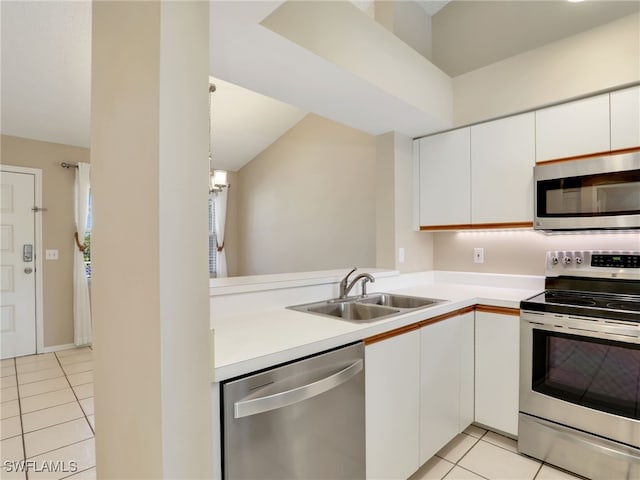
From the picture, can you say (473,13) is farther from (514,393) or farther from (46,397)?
(46,397)

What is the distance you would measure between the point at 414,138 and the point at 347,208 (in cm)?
122

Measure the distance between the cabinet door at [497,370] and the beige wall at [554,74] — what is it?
1.40 m

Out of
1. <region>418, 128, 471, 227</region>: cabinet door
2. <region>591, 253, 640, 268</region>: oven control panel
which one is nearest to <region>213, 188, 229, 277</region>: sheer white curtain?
<region>418, 128, 471, 227</region>: cabinet door

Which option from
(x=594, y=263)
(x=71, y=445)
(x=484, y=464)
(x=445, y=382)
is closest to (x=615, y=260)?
(x=594, y=263)

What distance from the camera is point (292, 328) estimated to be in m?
1.40

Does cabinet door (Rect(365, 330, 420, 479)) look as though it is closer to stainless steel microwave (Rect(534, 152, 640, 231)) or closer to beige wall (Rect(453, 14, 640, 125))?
stainless steel microwave (Rect(534, 152, 640, 231))

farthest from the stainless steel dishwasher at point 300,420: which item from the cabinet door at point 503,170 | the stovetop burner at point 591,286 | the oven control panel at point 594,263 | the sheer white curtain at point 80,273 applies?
the sheer white curtain at point 80,273

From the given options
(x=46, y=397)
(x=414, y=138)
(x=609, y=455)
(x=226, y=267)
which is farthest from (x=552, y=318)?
(x=226, y=267)

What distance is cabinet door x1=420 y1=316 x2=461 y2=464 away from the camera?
5.70 ft

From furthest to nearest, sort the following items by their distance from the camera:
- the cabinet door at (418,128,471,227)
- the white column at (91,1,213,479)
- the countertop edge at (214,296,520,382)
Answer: the cabinet door at (418,128,471,227)
the countertop edge at (214,296,520,382)
the white column at (91,1,213,479)

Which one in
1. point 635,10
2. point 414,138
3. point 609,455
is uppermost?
point 635,10

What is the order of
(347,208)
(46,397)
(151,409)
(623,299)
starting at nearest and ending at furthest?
1. (151,409)
2. (623,299)
3. (46,397)
4. (347,208)

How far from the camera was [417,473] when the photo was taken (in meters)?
1.81

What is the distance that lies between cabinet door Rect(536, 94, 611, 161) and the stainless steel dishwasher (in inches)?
71.3
